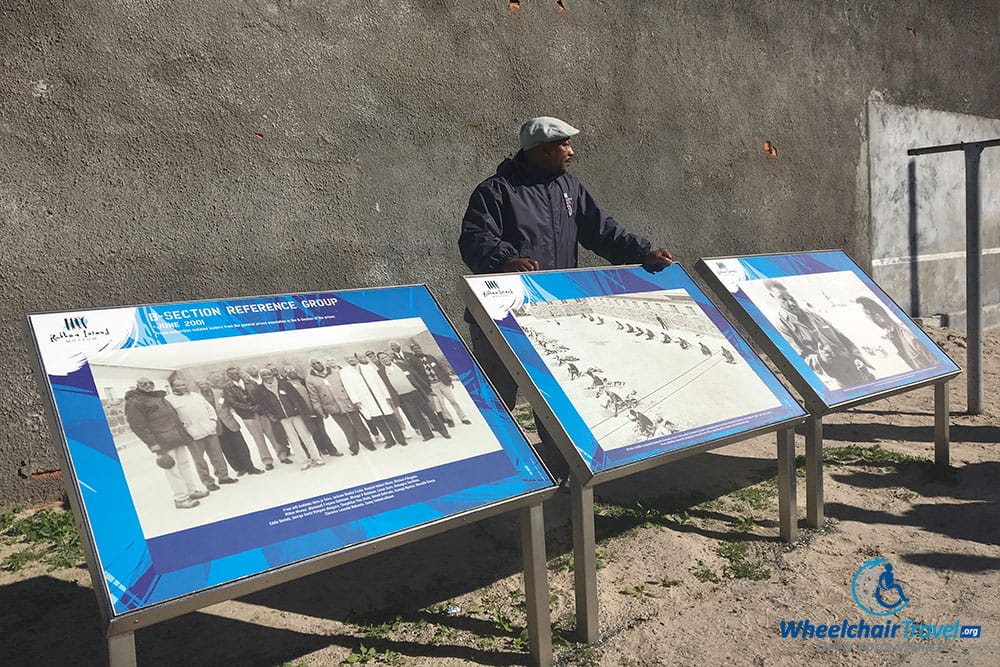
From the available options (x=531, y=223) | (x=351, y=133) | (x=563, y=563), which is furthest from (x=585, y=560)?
(x=351, y=133)

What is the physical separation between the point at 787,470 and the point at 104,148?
10.2 ft

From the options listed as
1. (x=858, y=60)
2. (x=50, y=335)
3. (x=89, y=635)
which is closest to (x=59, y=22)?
(x=50, y=335)

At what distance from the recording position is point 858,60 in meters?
6.79

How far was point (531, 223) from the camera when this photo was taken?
3.01 meters

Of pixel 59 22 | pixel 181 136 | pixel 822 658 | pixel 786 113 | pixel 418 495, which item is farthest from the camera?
pixel 786 113

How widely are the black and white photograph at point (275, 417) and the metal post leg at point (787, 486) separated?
127cm

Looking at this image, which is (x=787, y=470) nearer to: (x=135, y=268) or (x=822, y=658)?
(x=822, y=658)

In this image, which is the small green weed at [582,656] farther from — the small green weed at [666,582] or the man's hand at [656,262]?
the man's hand at [656,262]

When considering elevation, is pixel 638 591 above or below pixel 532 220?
below

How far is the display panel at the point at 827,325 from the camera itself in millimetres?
2908

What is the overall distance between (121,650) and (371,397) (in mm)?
749

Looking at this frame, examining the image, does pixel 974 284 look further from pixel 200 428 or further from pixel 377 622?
pixel 200 428

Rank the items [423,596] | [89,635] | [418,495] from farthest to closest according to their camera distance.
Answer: [423,596] < [89,635] < [418,495]

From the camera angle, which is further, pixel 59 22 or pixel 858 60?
pixel 858 60
